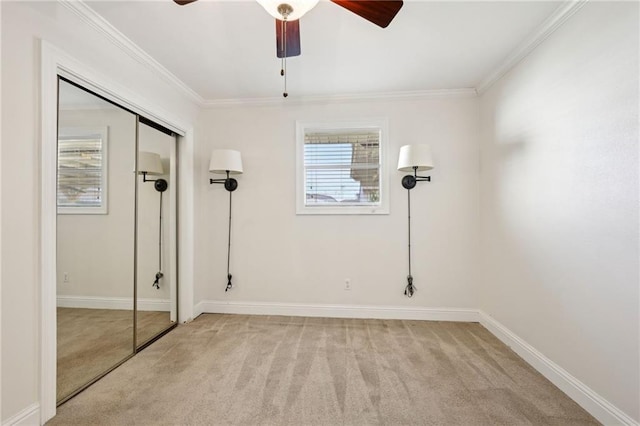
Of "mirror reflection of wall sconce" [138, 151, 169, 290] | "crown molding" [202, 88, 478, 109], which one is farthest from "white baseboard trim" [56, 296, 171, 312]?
"crown molding" [202, 88, 478, 109]

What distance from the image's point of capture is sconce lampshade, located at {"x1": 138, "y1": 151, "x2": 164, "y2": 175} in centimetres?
250

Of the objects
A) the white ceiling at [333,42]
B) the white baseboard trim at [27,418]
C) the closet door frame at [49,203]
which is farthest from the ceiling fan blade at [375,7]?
the white baseboard trim at [27,418]

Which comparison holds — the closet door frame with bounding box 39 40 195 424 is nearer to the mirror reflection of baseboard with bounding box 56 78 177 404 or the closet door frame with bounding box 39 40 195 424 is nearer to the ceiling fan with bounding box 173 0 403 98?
the mirror reflection of baseboard with bounding box 56 78 177 404

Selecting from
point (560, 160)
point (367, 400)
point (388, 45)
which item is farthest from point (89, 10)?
point (560, 160)

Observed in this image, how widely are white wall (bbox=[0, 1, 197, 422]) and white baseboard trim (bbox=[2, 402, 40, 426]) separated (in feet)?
0.06

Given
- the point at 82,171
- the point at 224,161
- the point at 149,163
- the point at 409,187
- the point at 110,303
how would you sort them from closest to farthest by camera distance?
the point at 82,171
the point at 110,303
the point at 149,163
the point at 224,161
the point at 409,187

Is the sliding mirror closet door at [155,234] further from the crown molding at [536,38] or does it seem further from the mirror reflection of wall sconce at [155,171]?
the crown molding at [536,38]

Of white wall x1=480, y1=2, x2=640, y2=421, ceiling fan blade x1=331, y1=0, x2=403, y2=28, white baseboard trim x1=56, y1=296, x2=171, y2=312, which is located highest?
ceiling fan blade x1=331, y1=0, x2=403, y2=28

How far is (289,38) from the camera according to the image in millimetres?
1625

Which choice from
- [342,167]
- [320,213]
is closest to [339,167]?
[342,167]

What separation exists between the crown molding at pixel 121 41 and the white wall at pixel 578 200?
313 centimetres

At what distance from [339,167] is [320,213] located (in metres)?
0.60

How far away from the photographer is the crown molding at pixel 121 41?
5.80 feet

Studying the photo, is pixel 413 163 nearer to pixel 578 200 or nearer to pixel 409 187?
pixel 409 187
